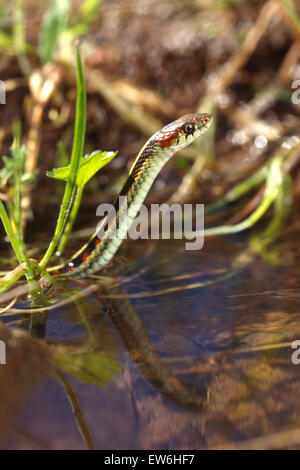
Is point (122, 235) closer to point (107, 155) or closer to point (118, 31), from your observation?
point (107, 155)

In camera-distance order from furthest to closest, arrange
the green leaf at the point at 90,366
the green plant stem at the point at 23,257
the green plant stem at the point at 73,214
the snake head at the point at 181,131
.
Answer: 1. the snake head at the point at 181,131
2. the green plant stem at the point at 73,214
3. the green plant stem at the point at 23,257
4. the green leaf at the point at 90,366

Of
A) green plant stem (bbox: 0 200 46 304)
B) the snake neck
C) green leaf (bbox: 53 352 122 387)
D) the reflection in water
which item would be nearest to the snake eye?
the snake neck

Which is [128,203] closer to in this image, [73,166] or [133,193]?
[133,193]

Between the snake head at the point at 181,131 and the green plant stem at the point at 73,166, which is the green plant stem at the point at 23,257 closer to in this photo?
the green plant stem at the point at 73,166

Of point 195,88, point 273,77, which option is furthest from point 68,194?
point 273,77

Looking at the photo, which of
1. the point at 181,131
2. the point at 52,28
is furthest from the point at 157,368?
the point at 52,28

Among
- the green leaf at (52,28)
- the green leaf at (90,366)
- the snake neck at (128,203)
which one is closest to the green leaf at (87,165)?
the snake neck at (128,203)
